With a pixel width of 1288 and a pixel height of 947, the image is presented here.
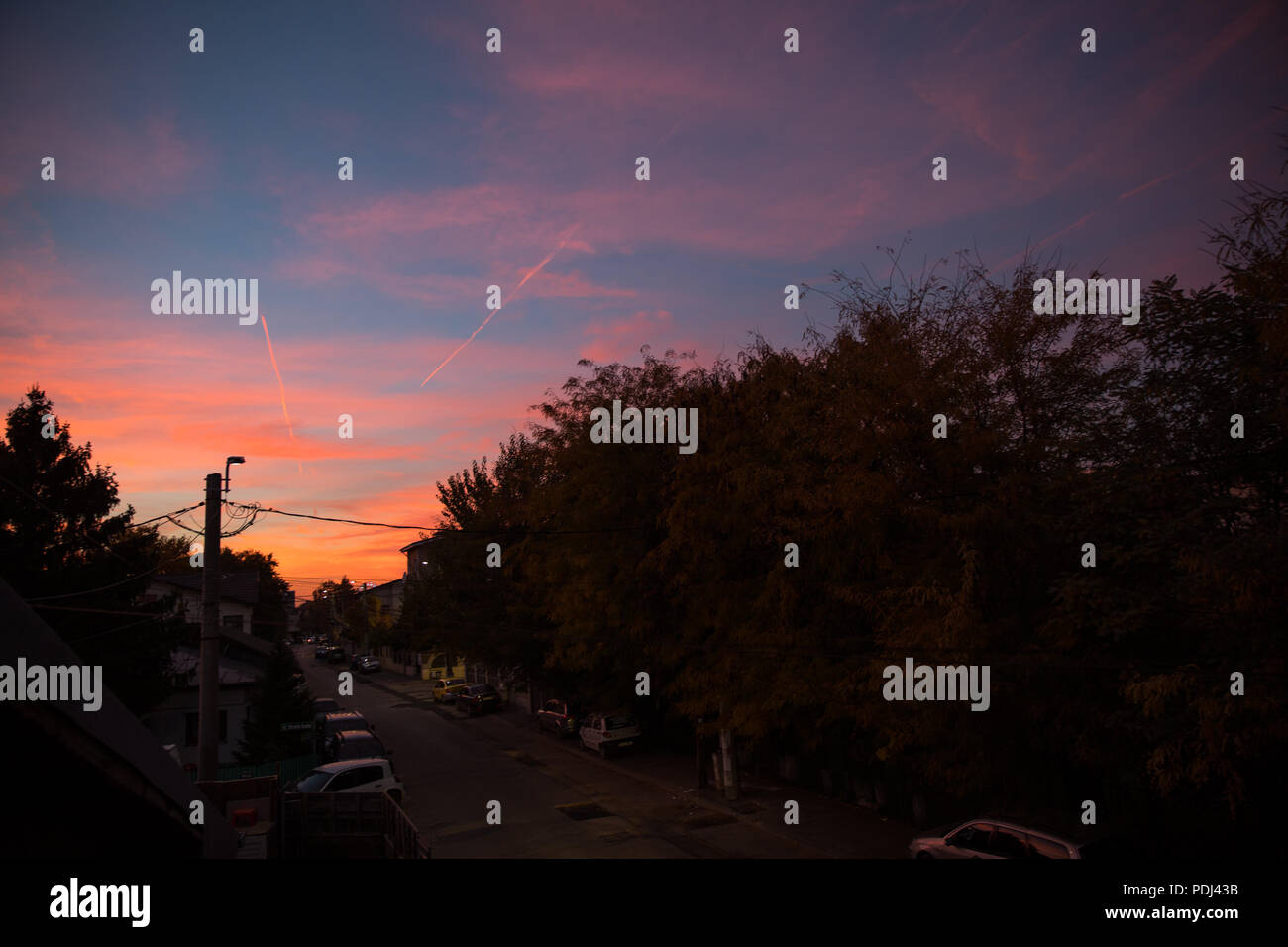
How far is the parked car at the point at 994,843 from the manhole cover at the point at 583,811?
8629mm

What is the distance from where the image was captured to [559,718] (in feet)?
101

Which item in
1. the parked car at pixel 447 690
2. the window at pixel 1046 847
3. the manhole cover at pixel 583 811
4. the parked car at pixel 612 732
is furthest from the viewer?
the parked car at pixel 447 690

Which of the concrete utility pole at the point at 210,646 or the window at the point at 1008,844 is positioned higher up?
the concrete utility pole at the point at 210,646

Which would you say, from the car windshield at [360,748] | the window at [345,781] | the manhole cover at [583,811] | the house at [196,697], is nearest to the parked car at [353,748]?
the car windshield at [360,748]

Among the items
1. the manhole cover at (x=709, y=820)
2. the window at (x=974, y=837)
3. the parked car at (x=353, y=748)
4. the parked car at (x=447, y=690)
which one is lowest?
the parked car at (x=447, y=690)

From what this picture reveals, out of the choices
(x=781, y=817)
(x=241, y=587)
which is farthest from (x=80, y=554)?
(x=241, y=587)

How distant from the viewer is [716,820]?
18.5 metres

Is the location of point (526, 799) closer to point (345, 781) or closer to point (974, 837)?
point (345, 781)

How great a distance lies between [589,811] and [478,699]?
21.2 meters

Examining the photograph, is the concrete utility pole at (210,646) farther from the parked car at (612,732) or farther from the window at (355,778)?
the parked car at (612,732)

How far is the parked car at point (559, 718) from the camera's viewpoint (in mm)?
30328
